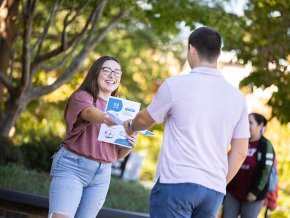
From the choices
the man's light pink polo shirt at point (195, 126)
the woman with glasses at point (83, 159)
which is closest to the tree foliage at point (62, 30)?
the woman with glasses at point (83, 159)

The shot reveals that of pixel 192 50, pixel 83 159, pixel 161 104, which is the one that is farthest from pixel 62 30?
pixel 161 104

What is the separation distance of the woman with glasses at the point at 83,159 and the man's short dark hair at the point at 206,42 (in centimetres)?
116

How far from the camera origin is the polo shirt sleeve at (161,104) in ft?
15.2

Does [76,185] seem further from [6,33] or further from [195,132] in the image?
[6,33]

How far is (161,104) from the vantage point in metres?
4.65

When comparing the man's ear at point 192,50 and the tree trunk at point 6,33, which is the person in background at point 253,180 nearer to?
the man's ear at point 192,50

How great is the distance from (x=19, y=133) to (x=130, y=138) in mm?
14834

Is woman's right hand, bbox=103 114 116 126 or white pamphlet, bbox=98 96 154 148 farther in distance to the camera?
white pamphlet, bbox=98 96 154 148

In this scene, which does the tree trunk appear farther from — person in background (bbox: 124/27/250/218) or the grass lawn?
person in background (bbox: 124/27/250/218)

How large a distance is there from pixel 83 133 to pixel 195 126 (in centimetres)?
156

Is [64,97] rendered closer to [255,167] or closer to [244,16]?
[244,16]

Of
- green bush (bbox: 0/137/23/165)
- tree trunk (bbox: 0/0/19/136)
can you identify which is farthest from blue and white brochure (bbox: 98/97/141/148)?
tree trunk (bbox: 0/0/19/136)

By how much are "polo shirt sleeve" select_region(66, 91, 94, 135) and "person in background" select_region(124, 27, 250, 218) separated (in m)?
1.20

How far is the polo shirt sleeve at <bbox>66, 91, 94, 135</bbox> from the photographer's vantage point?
5887 millimetres
